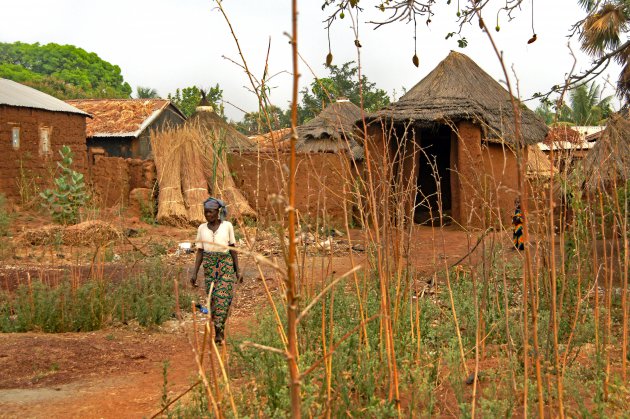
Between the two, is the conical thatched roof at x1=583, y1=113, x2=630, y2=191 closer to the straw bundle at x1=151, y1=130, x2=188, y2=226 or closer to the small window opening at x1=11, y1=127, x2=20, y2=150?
the straw bundle at x1=151, y1=130, x2=188, y2=226

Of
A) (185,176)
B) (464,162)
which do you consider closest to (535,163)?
(464,162)

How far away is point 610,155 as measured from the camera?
2.77m

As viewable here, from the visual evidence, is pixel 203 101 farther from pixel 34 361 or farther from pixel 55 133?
pixel 34 361

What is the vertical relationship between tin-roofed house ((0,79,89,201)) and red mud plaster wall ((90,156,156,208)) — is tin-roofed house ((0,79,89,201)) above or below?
above

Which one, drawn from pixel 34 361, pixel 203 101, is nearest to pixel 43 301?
pixel 34 361

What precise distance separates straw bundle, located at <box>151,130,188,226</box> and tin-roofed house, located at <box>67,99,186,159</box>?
7626 millimetres

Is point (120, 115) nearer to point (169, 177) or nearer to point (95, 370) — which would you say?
point (169, 177)

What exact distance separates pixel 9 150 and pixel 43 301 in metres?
9.00

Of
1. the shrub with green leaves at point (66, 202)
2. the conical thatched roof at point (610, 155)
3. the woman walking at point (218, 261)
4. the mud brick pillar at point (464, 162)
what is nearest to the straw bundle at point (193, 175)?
the shrub with green leaves at point (66, 202)

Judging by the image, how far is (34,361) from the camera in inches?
168

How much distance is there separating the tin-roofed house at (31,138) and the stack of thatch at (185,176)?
1897 millimetres

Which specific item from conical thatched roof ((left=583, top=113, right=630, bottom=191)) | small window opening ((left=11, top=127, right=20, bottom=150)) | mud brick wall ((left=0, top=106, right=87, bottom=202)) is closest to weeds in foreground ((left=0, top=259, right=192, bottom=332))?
conical thatched roof ((left=583, top=113, right=630, bottom=191))

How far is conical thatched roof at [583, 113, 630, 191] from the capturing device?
2.91 meters

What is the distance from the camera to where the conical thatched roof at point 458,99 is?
11023 millimetres
